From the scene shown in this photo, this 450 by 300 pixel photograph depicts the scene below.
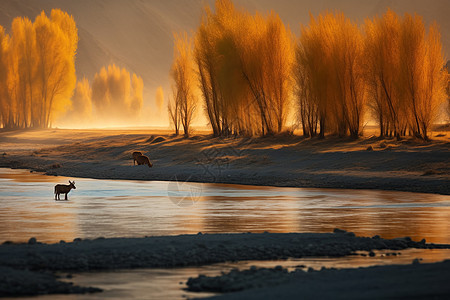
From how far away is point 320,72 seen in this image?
118ft

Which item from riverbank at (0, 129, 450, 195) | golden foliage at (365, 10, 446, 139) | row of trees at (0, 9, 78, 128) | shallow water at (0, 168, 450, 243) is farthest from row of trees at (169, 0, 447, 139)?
row of trees at (0, 9, 78, 128)

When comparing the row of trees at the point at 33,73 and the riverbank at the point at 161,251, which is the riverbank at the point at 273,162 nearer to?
the riverbank at the point at 161,251

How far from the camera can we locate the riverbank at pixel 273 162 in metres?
25.7

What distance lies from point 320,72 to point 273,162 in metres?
6.77

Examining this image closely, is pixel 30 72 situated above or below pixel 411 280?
above

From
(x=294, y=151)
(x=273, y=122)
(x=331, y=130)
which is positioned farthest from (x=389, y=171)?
(x=273, y=122)

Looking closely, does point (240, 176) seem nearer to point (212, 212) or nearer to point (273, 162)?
point (273, 162)

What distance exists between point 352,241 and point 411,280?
3315mm

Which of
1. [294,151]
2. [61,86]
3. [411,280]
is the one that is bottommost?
[411,280]

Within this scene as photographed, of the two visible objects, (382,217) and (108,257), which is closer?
(108,257)

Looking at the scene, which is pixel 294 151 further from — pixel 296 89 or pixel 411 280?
pixel 411 280

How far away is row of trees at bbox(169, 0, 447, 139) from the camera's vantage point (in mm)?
32750

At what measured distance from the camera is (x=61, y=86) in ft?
250

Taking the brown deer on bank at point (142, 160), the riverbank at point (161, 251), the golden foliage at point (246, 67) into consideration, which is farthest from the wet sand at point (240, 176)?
the golden foliage at point (246, 67)
